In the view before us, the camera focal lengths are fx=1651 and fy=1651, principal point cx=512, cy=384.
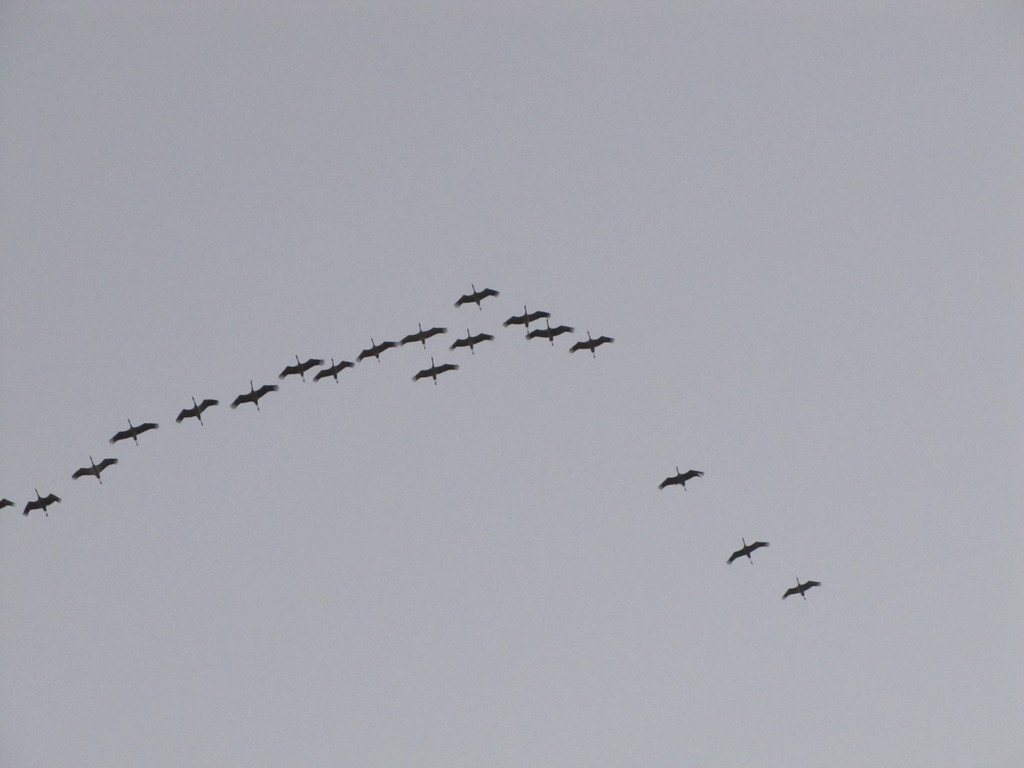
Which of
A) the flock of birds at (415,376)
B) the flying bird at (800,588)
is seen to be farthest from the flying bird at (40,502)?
the flying bird at (800,588)

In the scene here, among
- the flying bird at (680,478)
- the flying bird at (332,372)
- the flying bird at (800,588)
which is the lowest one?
the flying bird at (800,588)

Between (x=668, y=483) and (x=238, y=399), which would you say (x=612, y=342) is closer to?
(x=668, y=483)

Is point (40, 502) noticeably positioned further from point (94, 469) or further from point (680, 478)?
point (680, 478)

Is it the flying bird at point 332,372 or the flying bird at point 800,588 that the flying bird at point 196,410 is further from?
the flying bird at point 800,588

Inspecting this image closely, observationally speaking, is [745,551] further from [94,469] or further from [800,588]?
[94,469]

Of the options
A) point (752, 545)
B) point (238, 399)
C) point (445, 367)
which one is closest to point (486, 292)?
point (445, 367)

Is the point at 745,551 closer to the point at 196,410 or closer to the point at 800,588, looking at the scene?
the point at 800,588

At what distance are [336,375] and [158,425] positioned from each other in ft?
50.6

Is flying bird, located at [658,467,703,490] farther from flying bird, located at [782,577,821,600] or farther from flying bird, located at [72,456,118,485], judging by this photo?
flying bird, located at [72,456,118,485]

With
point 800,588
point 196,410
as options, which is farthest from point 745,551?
point 196,410

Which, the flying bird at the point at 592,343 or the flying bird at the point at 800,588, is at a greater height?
the flying bird at the point at 592,343

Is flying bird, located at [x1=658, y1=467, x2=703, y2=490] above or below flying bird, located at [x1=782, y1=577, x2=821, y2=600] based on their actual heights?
above

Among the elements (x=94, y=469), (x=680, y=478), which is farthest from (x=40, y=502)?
(x=680, y=478)

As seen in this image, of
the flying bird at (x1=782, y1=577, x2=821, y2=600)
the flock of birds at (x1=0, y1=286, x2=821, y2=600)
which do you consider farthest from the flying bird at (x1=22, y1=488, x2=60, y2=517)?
the flying bird at (x1=782, y1=577, x2=821, y2=600)
